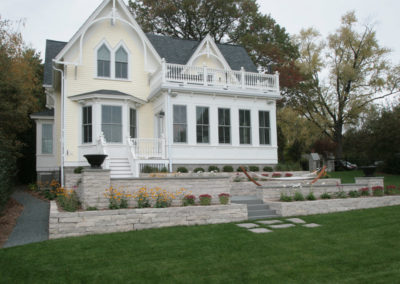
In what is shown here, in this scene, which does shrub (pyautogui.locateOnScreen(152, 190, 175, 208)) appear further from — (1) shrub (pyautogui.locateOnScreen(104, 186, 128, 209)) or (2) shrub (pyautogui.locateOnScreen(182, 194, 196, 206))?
(1) shrub (pyautogui.locateOnScreen(104, 186, 128, 209))

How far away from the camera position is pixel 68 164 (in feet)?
55.8

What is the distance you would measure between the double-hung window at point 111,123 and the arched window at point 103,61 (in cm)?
235

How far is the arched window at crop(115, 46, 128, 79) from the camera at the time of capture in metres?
18.7

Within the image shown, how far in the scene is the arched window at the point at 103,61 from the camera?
18.3 meters

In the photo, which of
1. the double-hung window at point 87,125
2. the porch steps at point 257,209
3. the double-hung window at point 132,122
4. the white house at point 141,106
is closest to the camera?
the porch steps at point 257,209

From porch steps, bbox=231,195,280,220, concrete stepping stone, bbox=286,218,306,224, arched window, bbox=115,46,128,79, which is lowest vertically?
concrete stepping stone, bbox=286,218,306,224

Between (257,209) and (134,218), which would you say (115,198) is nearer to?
(134,218)

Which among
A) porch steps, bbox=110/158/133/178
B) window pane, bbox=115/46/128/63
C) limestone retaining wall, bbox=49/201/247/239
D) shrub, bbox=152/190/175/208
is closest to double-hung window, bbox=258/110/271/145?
porch steps, bbox=110/158/133/178

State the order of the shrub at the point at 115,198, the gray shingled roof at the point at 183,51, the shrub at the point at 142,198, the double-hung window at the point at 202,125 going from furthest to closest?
the gray shingled roof at the point at 183,51, the double-hung window at the point at 202,125, the shrub at the point at 142,198, the shrub at the point at 115,198

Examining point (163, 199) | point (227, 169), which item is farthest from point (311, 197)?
point (227, 169)

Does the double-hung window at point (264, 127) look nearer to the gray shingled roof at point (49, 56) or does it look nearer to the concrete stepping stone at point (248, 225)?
the concrete stepping stone at point (248, 225)

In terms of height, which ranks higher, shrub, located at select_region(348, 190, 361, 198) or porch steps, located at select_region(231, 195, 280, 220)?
shrub, located at select_region(348, 190, 361, 198)

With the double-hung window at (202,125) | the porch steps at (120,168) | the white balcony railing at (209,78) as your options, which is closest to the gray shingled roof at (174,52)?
the white balcony railing at (209,78)

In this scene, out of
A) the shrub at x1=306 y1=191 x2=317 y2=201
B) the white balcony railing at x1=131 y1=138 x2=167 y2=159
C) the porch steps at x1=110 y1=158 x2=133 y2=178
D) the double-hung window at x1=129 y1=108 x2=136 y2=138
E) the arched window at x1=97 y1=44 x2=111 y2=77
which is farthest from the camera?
the arched window at x1=97 y1=44 x2=111 y2=77
